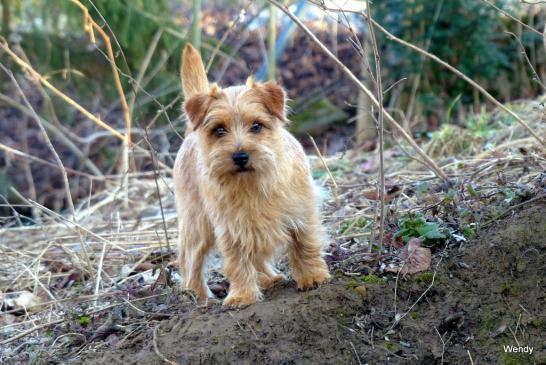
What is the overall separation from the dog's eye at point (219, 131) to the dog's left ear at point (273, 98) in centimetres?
29

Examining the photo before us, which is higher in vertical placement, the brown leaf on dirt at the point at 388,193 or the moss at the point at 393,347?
the brown leaf on dirt at the point at 388,193

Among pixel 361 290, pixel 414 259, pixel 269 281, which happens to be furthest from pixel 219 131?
pixel 414 259

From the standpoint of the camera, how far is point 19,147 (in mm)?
13344

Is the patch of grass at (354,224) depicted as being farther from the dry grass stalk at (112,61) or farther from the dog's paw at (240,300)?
the dry grass stalk at (112,61)

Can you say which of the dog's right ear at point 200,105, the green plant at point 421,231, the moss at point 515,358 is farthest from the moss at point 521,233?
the dog's right ear at point 200,105

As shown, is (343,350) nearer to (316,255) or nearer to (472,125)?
(316,255)

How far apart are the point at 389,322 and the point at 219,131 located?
1.44 m

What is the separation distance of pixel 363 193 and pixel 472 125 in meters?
2.45

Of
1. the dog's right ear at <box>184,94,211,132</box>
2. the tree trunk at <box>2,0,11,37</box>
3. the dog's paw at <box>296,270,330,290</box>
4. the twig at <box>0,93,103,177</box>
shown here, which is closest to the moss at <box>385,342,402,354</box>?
the dog's paw at <box>296,270,330,290</box>

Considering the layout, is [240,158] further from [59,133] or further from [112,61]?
[59,133]

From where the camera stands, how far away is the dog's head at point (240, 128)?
4352mm

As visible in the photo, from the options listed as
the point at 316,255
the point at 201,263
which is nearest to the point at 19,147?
the point at 201,263

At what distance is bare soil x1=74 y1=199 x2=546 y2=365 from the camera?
413cm

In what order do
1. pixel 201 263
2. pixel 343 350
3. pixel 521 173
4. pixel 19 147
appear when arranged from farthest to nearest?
1. pixel 19 147
2. pixel 521 173
3. pixel 201 263
4. pixel 343 350
